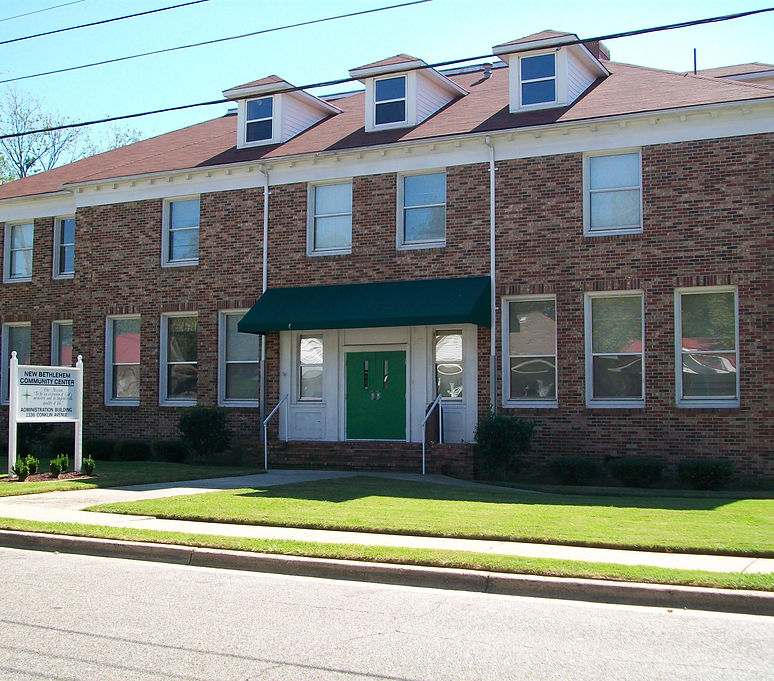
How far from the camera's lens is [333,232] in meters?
21.5

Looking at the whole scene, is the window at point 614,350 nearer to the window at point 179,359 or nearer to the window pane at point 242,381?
the window pane at point 242,381

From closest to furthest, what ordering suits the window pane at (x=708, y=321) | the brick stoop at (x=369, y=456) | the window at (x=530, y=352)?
1. the window pane at (x=708, y=321)
2. the brick stoop at (x=369, y=456)
3. the window at (x=530, y=352)

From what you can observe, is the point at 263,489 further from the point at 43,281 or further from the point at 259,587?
the point at 43,281

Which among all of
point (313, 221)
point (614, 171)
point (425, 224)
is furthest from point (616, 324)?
point (313, 221)

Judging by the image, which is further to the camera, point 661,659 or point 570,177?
point 570,177

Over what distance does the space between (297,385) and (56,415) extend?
5.90 metres

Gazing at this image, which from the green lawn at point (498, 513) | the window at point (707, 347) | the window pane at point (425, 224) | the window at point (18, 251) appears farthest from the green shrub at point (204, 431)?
the window at point (707, 347)

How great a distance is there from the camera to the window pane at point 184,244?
23.0m

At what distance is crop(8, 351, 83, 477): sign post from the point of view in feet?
54.4

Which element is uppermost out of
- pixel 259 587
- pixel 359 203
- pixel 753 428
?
pixel 359 203

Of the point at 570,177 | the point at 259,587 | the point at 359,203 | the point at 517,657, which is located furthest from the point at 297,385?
the point at 517,657

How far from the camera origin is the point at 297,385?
70.8ft

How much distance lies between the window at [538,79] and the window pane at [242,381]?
884 cm

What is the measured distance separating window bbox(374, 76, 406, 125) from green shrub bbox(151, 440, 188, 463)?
29.3 feet
